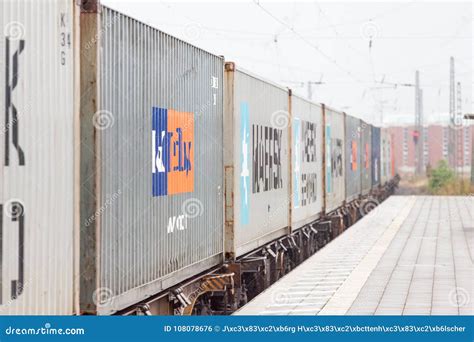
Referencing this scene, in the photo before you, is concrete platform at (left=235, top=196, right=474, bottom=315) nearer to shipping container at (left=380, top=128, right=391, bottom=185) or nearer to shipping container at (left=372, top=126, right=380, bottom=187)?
shipping container at (left=372, top=126, right=380, bottom=187)

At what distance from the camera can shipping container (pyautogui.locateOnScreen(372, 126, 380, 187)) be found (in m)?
42.4

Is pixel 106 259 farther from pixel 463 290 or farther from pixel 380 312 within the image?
pixel 463 290

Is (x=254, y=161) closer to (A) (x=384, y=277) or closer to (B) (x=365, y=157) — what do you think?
(A) (x=384, y=277)

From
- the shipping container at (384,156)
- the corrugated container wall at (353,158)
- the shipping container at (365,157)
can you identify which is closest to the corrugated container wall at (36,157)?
the corrugated container wall at (353,158)

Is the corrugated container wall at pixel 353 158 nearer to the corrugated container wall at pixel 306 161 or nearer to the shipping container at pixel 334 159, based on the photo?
the shipping container at pixel 334 159

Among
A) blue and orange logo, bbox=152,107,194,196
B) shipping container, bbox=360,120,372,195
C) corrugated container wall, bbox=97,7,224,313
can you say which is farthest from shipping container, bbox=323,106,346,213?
blue and orange logo, bbox=152,107,194,196

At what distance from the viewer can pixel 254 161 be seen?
1447 cm

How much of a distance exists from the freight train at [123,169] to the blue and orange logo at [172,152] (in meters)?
0.02

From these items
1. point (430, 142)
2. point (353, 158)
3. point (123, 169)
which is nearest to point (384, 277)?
point (123, 169)

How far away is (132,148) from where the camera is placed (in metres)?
8.69

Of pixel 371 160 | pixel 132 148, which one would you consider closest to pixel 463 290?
pixel 132 148

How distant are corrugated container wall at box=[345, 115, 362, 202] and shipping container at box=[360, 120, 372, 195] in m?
0.96

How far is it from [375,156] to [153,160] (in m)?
35.4

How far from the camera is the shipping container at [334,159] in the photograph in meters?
24.8
